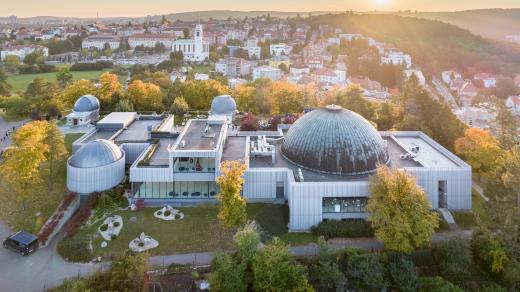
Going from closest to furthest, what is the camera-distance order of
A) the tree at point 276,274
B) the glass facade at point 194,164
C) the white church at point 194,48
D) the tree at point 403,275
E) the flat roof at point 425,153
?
the tree at point 276,274
the tree at point 403,275
the glass facade at point 194,164
the flat roof at point 425,153
the white church at point 194,48

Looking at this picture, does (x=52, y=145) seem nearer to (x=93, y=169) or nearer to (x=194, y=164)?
(x=93, y=169)

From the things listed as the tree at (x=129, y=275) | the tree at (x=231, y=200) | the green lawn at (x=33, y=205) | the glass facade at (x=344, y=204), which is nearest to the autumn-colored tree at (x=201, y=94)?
the green lawn at (x=33, y=205)

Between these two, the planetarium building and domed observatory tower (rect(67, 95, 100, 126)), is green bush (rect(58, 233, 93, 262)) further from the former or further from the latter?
domed observatory tower (rect(67, 95, 100, 126))

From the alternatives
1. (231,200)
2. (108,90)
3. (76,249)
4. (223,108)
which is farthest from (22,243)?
(108,90)

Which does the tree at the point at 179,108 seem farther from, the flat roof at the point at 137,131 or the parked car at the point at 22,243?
the parked car at the point at 22,243

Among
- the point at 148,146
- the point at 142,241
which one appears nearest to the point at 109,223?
the point at 142,241

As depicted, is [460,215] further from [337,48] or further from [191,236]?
[337,48]
